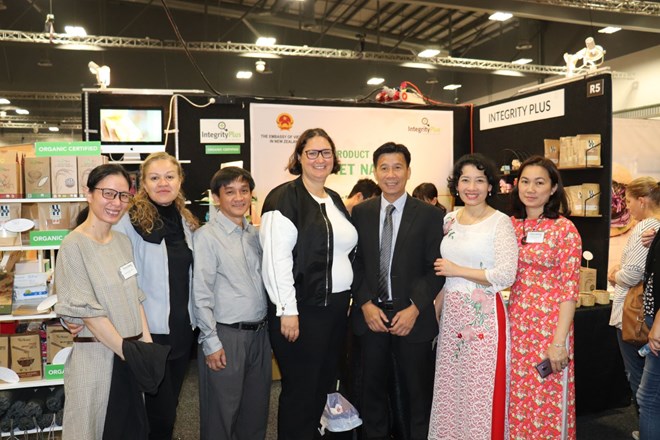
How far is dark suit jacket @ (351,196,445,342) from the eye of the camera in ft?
8.34

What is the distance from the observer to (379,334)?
2588 millimetres

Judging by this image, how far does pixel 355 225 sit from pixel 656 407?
1.72 m

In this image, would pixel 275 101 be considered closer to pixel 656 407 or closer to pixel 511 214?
pixel 511 214

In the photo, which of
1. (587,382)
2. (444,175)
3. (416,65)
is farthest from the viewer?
(416,65)

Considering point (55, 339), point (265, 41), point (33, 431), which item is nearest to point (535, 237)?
point (55, 339)

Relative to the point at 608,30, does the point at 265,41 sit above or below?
below

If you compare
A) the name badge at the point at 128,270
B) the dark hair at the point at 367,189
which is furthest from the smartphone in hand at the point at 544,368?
the dark hair at the point at 367,189

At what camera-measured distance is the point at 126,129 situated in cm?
493

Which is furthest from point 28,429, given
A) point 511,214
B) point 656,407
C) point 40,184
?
point 656,407

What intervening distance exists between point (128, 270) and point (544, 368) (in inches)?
76.0

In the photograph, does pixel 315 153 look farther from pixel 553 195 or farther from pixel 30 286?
pixel 30 286

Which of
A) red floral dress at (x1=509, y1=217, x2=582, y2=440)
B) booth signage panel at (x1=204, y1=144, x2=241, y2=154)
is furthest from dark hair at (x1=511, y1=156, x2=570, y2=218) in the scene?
booth signage panel at (x1=204, y1=144, x2=241, y2=154)

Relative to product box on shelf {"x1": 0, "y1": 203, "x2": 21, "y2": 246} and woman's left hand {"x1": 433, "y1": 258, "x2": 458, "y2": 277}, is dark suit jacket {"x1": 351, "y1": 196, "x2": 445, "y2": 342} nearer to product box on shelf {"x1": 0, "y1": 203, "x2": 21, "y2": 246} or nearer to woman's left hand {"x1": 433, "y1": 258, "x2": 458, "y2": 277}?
woman's left hand {"x1": 433, "y1": 258, "x2": 458, "y2": 277}

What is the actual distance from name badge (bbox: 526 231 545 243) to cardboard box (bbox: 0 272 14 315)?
2915 millimetres
